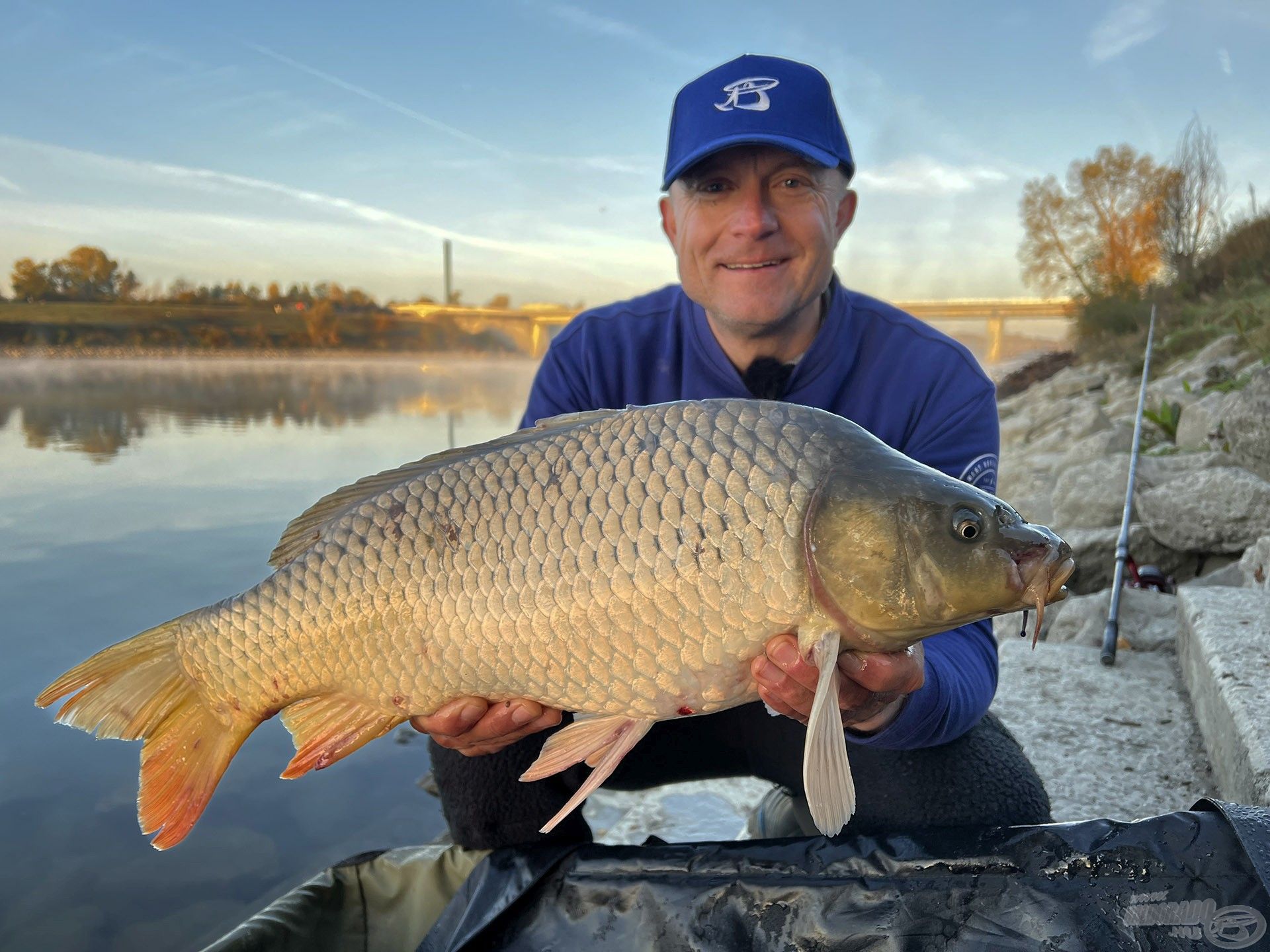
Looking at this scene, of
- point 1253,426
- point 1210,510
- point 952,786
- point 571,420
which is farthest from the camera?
point 1253,426

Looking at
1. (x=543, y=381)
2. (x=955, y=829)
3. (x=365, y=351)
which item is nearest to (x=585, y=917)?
(x=955, y=829)

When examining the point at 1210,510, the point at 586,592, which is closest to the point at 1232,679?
the point at 586,592

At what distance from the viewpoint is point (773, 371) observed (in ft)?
5.72

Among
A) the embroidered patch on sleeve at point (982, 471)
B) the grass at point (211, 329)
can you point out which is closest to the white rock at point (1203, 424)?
the embroidered patch on sleeve at point (982, 471)

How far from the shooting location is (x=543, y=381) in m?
1.86

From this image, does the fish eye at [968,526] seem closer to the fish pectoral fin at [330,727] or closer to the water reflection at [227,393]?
the fish pectoral fin at [330,727]

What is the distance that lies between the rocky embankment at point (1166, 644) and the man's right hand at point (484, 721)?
100 centimetres

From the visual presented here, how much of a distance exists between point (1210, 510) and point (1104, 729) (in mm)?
1309

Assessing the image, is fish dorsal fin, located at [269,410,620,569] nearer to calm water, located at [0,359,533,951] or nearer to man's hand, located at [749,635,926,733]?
man's hand, located at [749,635,926,733]

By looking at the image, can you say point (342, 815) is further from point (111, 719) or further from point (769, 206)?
point (769, 206)

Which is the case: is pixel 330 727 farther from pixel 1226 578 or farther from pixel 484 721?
pixel 1226 578

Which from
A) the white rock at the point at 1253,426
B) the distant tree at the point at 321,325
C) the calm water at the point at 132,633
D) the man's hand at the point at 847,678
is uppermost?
the distant tree at the point at 321,325

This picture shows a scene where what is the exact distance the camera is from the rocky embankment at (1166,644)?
1.57m

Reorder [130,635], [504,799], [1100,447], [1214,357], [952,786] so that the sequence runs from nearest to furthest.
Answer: [952,786]
[504,799]
[130,635]
[1100,447]
[1214,357]
